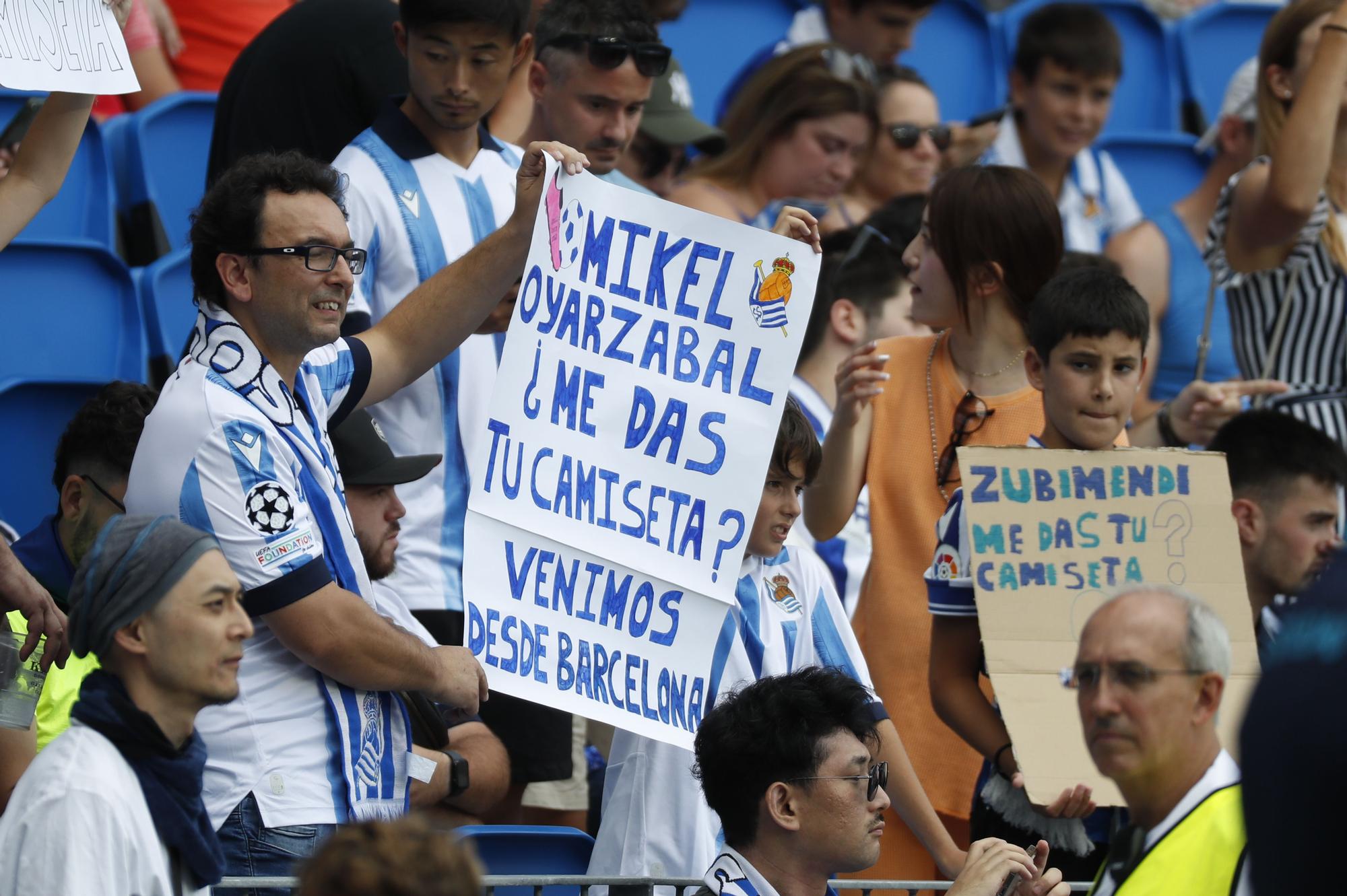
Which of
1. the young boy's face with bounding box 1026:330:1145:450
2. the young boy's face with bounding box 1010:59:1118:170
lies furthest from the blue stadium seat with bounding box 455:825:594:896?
the young boy's face with bounding box 1010:59:1118:170

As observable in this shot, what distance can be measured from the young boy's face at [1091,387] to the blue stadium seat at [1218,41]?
5.67 meters

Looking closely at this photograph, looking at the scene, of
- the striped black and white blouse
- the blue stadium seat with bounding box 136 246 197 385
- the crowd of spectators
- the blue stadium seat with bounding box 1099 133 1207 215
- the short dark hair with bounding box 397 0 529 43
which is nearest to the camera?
the crowd of spectators

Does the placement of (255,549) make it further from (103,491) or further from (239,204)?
(103,491)

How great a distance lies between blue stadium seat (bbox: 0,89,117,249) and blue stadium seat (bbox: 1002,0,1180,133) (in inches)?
192

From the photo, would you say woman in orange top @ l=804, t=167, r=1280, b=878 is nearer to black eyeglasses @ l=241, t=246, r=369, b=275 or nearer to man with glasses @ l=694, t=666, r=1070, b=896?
man with glasses @ l=694, t=666, r=1070, b=896

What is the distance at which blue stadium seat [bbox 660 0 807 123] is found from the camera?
8.75m

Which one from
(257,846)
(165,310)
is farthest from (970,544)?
(165,310)

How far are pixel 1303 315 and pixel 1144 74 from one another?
13.4 ft

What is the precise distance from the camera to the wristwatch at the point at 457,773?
165 inches

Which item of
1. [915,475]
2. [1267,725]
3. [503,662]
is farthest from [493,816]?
[1267,725]

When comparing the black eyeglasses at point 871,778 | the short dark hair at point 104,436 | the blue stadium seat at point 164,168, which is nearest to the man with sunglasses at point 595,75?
the short dark hair at point 104,436

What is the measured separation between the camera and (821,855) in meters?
Result: 3.76

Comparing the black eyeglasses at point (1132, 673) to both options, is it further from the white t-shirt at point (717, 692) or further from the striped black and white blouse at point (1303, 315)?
the striped black and white blouse at point (1303, 315)

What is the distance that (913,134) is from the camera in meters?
7.19
